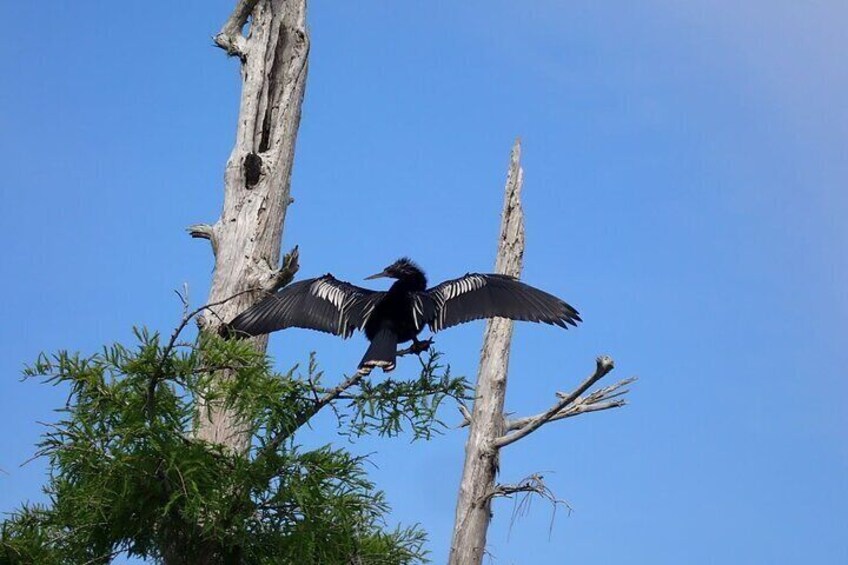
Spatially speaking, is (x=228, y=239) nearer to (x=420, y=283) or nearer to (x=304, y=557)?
(x=420, y=283)

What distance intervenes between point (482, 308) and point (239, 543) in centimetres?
241

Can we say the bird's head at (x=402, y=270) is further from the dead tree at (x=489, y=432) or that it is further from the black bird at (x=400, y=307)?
the dead tree at (x=489, y=432)

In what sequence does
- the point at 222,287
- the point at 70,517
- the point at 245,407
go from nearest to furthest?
1. the point at 245,407
2. the point at 70,517
3. the point at 222,287

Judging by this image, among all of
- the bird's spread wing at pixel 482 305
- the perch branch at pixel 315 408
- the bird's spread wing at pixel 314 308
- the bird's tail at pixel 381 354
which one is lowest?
the perch branch at pixel 315 408

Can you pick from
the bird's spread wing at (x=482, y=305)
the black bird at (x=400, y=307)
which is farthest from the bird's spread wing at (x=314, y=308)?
the bird's spread wing at (x=482, y=305)

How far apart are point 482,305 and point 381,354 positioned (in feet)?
3.84

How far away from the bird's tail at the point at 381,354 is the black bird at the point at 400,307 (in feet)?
0.05

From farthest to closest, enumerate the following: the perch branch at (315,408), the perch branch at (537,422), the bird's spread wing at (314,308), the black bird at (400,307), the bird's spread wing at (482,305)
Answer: the perch branch at (537,422) < the bird's spread wing at (482,305) < the black bird at (400,307) < the bird's spread wing at (314,308) < the perch branch at (315,408)

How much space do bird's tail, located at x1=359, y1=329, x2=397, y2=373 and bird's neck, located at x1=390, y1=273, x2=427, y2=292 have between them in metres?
0.59

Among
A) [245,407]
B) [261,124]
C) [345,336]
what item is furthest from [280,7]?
[245,407]

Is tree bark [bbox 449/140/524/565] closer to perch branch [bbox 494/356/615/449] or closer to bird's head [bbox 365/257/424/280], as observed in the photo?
perch branch [bbox 494/356/615/449]

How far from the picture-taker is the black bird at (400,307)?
688 cm

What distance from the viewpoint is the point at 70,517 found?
19.6 ft

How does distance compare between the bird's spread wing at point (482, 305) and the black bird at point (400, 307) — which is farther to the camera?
the bird's spread wing at point (482, 305)
